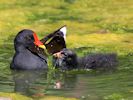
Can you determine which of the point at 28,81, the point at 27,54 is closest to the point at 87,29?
the point at 27,54

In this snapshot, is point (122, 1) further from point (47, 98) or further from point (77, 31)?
point (47, 98)

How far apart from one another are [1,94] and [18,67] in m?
3.11

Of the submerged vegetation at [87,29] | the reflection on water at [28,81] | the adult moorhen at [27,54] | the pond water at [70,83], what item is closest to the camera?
the pond water at [70,83]

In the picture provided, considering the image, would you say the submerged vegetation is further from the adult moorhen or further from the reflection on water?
the adult moorhen

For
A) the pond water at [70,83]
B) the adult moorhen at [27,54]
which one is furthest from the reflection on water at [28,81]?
the adult moorhen at [27,54]

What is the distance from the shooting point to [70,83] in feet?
48.5

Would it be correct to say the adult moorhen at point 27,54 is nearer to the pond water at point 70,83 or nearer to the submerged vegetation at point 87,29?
the pond water at point 70,83

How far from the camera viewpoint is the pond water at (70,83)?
1331 centimetres

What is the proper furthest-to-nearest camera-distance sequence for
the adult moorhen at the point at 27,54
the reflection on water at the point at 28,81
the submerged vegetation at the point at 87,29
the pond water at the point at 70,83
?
the adult moorhen at the point at 27,54 < the submerged vegetation at the point at 87,29 < the reflection on water at the point at 28,81 < the pond water at the point at 70,83

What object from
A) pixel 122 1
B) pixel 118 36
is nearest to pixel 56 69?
pixel 118 36

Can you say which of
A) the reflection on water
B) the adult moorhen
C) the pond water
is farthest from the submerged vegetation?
the adult moorhen

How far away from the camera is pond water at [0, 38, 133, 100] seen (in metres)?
13.3

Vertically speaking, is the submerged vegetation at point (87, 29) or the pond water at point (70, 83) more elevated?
the pond water at point (70, 83)

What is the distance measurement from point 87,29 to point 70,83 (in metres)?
8.18
